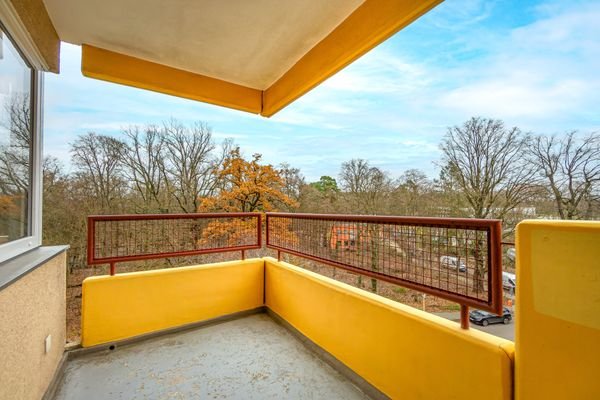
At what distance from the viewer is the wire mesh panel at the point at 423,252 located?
3.69 feet

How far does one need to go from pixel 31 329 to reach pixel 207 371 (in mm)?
1048

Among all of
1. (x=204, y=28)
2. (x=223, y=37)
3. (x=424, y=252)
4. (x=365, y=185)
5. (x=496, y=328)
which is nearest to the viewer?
(x=496, y=328)

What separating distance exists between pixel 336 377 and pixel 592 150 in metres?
6.69

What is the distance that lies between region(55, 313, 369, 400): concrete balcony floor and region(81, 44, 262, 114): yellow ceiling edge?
88.0 inches

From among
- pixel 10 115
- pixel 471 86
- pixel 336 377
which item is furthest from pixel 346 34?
pixel 471 86

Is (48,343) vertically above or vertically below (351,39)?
below

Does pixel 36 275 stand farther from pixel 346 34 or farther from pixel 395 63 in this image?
pixel 395 63

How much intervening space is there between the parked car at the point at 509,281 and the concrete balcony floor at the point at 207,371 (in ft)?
3.67

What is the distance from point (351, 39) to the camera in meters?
1.66

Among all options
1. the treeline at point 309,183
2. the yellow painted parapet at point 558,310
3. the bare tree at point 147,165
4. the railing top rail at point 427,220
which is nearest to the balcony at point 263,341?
the yellow painted parapet at point 558,310

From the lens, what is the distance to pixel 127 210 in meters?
6.86

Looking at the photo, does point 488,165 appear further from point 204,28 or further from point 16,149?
point 16,149

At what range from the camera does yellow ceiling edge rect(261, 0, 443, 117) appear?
1390mm

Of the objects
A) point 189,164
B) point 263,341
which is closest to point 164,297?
point 263,341
